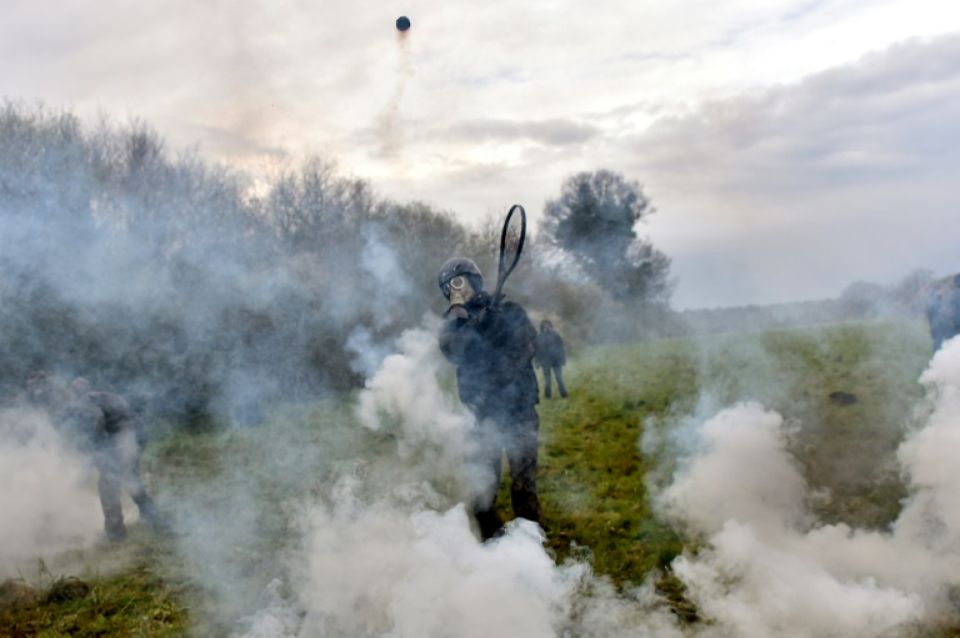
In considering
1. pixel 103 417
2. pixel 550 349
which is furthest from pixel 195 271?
pixel 550 349

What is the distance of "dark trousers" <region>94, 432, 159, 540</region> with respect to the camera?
908 cm

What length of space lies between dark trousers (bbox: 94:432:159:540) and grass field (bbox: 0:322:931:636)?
0.86ft

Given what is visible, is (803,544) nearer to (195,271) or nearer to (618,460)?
(618,460)

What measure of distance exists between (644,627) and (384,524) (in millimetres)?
2179

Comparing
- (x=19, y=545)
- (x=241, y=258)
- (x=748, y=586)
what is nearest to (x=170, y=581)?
(x=19, y=545)

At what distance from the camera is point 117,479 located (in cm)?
915

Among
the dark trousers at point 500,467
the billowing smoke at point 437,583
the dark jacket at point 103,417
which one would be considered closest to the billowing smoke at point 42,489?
the dark jacket at point 103,417

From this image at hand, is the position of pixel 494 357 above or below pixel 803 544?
above

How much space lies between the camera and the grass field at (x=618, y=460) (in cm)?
714

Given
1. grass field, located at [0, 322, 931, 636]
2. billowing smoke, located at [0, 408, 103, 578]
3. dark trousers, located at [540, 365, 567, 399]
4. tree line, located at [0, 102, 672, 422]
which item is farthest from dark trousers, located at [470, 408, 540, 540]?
dark trousers, located at [540, 365, 567, 399]

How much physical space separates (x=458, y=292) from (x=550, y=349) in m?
8.92

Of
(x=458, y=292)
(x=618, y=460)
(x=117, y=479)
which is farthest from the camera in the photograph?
(x=618, y=460)

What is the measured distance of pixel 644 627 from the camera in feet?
18.8

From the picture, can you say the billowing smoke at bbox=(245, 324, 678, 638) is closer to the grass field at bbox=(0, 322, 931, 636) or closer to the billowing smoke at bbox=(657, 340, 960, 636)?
the grass field at bbox=(0, 322, 931, 636)
